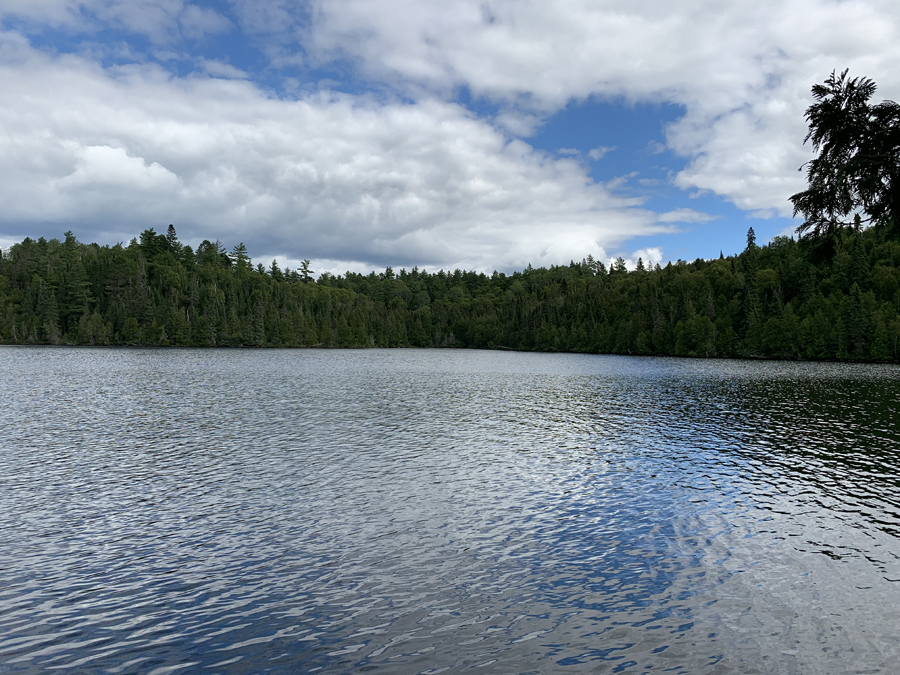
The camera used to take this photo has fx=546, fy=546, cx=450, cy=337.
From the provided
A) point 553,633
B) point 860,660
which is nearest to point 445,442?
point 553,633

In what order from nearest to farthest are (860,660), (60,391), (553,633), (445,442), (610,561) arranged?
(860,660)
(553,633)
(610,561)
(445,442)
(60,391)

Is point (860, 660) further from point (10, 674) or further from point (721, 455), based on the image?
point (721, 455)

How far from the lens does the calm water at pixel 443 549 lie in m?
12.8

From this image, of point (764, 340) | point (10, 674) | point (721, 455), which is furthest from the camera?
point (764, 340)

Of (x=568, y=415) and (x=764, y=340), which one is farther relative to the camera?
(x=764, y=340)

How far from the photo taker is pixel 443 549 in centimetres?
1888

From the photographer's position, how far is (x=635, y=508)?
23906 mm

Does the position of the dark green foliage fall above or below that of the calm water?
above

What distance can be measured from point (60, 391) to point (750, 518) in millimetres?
70656

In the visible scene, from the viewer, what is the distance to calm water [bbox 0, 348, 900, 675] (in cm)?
1284

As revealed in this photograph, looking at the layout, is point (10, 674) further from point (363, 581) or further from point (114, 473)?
point (114, 473)

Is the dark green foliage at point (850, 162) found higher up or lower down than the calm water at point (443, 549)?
higher up

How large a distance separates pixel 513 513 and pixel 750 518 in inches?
387

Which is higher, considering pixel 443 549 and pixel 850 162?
pixel 850 162
